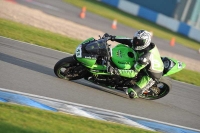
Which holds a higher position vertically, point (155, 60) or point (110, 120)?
point (155, 60)

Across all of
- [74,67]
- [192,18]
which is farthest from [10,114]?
[192,18]

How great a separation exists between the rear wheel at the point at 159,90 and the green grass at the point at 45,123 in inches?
104

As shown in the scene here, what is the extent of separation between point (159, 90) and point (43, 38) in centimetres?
617

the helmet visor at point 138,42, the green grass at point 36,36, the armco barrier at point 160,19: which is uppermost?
the helmet visor at point 138,42

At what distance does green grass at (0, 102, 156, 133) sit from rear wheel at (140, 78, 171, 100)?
2636mm

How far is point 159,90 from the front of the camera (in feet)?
36.8

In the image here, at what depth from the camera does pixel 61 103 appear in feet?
29.0

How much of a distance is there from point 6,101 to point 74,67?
264cm

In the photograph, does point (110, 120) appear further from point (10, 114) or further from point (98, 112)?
point (10, 114)

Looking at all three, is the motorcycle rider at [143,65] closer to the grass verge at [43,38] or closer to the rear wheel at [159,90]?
the rear wheel at [159,90]

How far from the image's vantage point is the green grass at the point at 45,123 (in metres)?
6.88

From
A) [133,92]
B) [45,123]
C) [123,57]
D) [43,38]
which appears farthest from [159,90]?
[43,38]

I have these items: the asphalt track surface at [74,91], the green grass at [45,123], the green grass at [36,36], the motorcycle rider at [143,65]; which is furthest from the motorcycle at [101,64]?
the green grass at [36,36]

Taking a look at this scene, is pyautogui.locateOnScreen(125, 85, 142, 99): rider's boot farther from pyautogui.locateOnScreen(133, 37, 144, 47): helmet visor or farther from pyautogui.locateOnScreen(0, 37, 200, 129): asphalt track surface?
pyautogui.locateOnScreen(133, 37, 144, 47): helmet visor
